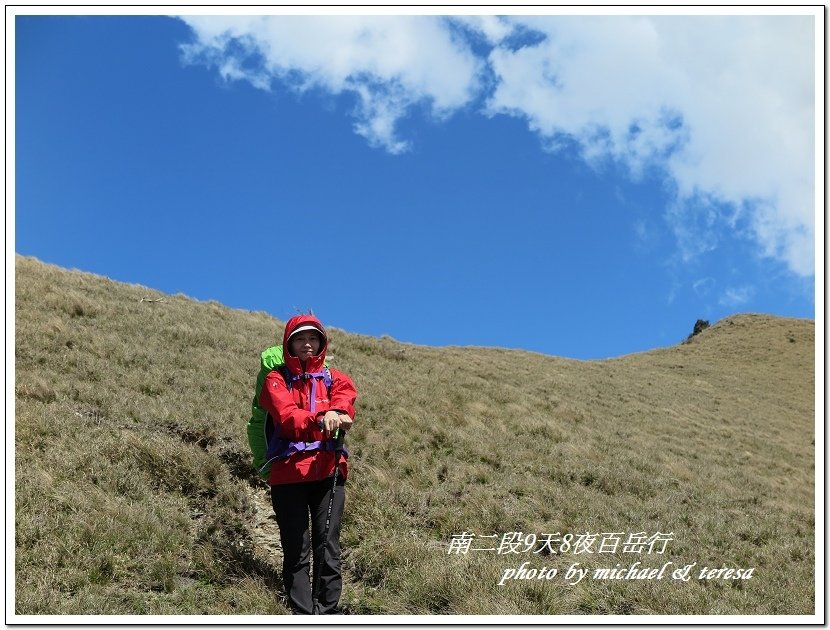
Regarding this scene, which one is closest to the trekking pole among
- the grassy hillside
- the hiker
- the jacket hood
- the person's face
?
the hiker

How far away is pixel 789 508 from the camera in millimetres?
11094

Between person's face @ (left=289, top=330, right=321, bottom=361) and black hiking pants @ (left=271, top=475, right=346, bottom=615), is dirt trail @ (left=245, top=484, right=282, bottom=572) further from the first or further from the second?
person's face @ (left=289, top=330, right=321, bottom=361)

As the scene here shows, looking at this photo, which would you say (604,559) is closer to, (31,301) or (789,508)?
(789,508)

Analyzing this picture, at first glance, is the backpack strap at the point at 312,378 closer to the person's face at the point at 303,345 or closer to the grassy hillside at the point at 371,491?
the person's face at the point at 303,345

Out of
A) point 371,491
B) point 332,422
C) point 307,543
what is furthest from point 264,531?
point 332,422

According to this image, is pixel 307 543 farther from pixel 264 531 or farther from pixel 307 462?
pixel 264 531

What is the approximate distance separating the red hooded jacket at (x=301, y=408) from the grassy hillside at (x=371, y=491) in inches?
49.1

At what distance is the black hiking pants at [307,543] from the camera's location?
425 cm

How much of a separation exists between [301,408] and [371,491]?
128 inches

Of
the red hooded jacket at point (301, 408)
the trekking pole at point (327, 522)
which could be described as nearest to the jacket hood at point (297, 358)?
the red hooded jacket at point (301, 408)

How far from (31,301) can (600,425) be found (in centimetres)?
1590

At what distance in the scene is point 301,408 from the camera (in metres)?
4.38

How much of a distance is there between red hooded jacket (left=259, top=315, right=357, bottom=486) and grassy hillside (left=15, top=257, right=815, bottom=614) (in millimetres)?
1248

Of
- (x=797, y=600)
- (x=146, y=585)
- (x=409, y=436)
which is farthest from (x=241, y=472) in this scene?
(x=797, y=600)
